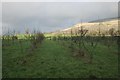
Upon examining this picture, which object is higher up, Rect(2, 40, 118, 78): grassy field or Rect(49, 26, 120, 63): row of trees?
Rect(49, 26, 120, 63): row of trees

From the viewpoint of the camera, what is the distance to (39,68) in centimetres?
2434

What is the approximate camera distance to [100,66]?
25.8 meters

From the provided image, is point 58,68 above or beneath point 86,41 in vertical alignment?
beneath

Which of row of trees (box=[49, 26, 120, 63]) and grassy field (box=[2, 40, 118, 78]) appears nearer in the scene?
grassy field (box=[2, 40, 118, 78])

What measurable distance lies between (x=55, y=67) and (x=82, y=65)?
334 centimetres

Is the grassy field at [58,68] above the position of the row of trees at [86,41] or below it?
below

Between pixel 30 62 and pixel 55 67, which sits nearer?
pixel 55 67

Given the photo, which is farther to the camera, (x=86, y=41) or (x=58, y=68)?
(x=86, y=41)

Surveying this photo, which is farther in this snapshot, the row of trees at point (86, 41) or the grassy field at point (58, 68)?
the row of trees at point (86, 41)

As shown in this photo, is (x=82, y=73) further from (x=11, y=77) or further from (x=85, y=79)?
(x=11, y=77)

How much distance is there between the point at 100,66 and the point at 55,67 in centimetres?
547

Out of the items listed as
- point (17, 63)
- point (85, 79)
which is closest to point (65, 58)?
point (17, 63)

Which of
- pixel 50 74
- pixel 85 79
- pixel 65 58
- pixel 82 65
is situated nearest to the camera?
pixel 85 79

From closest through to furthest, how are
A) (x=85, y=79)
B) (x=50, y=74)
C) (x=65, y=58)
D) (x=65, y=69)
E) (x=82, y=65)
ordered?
(x=85, y=79) < (x=50, y=74) < (x=65, y=69) < (x=82, y=65) < (x=65, y=58)
